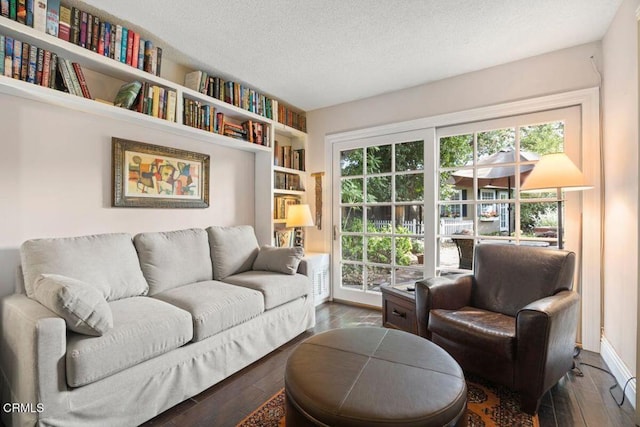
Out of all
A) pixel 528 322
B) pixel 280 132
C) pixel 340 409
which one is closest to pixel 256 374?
pixel 340 409

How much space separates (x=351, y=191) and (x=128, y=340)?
8.92ft

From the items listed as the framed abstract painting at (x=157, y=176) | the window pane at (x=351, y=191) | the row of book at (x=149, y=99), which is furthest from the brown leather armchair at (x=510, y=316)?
the row of book at (x=149, y=99)

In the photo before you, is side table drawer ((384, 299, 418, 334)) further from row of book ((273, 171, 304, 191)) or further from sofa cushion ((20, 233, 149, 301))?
sofa cushion ((20, 233, 149, 301))

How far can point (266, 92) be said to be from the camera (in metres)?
3.41

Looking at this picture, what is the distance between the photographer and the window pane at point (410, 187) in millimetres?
3236

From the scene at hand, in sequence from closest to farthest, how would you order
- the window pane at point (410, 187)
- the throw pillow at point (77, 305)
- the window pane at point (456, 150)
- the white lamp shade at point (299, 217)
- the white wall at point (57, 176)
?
the throw pillow at point (77, 305) → the white wall at point (57, 176) → the window pane at point (456, 150) → the window pane at point (410, 187) → the white lamp shade at point (299, 217)

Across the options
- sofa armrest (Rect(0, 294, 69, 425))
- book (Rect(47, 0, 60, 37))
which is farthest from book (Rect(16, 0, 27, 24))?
sofa armrest (Rect(0, 294, 69, 425))

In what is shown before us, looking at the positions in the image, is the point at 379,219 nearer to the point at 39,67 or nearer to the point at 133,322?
the point at 133,322

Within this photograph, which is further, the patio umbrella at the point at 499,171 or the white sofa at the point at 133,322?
the patio umbrella at the point at 499,171

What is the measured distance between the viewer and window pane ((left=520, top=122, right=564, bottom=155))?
8.44 ft

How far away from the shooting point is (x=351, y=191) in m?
3.70

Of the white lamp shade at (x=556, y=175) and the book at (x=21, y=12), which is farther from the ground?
the book at (x=21, y=12)

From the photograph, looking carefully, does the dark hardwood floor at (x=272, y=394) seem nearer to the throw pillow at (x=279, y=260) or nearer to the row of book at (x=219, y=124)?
the throw pillow at (x=279, y=260)

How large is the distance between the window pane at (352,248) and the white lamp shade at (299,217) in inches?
23.3
